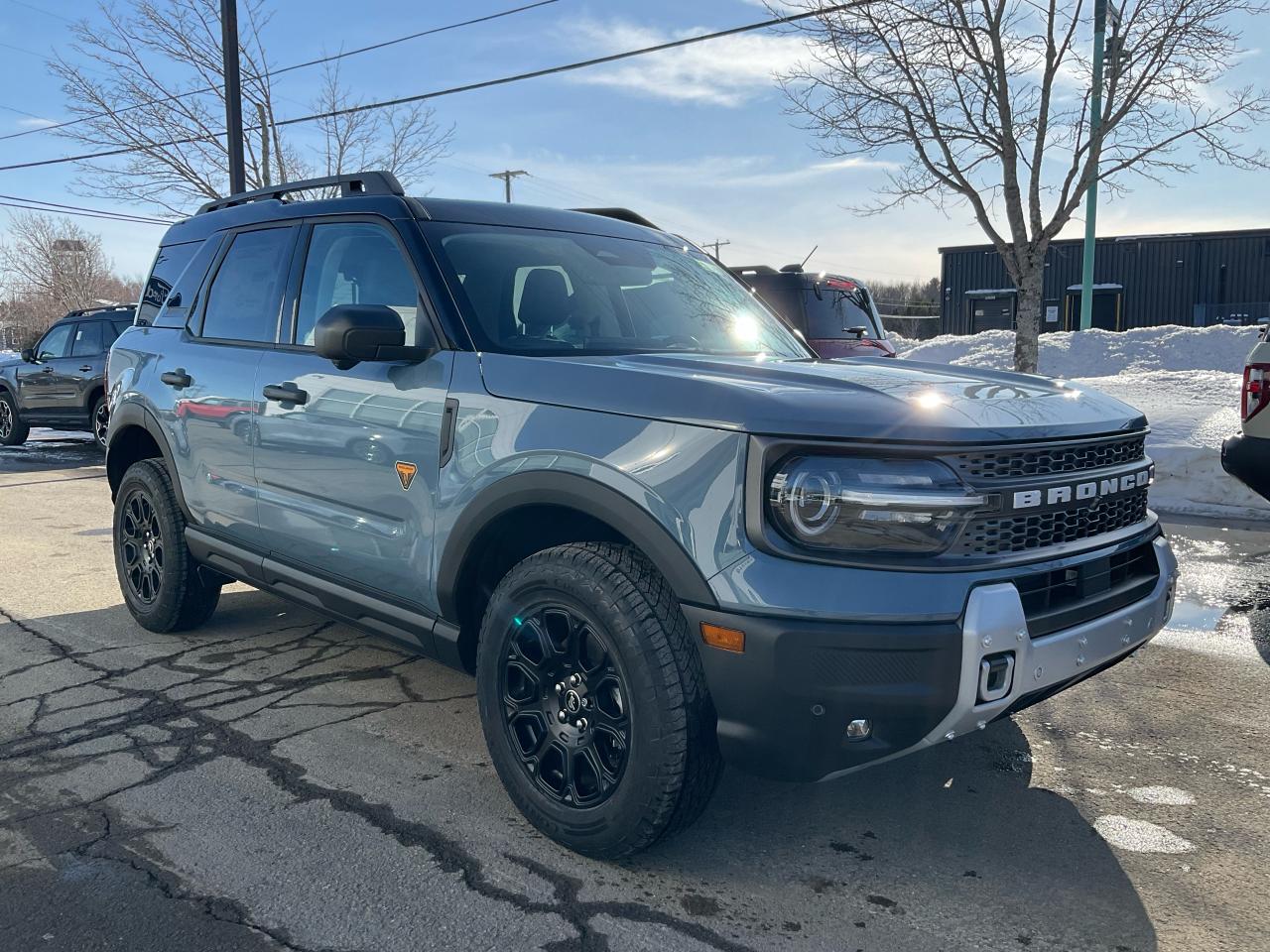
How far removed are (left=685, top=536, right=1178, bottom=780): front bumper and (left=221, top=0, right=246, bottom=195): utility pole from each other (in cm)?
1692

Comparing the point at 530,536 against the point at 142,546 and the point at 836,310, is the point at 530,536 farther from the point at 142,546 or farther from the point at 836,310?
the point at 836,310

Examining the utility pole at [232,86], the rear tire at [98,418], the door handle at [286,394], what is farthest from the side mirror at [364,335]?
the utility pole at [232,86]

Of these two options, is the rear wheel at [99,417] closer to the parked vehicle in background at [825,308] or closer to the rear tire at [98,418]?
the rear tire at [98,418]

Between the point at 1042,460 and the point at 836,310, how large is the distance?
960 cm

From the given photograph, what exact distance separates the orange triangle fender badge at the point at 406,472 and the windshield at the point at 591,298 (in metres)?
0.44

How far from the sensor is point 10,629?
16.6 ft

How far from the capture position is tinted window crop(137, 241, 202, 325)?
4977mm

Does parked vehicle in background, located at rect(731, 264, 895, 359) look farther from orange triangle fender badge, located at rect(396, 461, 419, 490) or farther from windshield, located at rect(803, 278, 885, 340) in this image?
orange triangle fender badge, located at rect(396, 461, 419, 490)

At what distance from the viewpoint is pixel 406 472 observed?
10.7 feet

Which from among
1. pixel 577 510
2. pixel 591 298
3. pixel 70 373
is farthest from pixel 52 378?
pixel 577 510

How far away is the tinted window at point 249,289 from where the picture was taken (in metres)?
4.14

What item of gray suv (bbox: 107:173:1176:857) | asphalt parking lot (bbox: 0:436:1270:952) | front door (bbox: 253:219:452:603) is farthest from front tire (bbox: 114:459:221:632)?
front door (bbox: 253:219:452:603)

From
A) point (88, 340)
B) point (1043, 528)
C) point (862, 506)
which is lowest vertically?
point (1043, 528)

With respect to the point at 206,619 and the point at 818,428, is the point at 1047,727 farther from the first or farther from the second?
the point at 206,619
